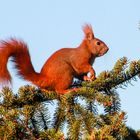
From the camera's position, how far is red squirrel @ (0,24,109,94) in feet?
9.79

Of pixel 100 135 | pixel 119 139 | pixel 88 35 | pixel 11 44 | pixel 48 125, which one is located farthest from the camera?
pixel 88 35

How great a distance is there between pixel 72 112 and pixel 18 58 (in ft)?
3.36

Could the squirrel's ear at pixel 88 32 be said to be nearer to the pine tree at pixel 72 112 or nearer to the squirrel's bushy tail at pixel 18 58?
the squirrel's bushy tail at pixel 18 58

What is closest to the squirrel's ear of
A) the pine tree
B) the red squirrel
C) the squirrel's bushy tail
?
the red squirrel

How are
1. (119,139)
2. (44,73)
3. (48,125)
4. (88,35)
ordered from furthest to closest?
(88,35) < (44,73) < (48,125) < (119,139)

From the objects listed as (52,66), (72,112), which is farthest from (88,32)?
(72,112)

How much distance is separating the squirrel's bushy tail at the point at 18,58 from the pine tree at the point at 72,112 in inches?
20.8

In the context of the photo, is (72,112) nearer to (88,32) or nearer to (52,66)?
(52,66)

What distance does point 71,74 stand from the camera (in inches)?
137

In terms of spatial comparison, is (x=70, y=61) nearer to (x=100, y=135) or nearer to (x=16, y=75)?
(x=16, y=75)

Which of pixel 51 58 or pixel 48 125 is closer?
pixel 48 125

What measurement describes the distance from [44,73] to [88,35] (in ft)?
3.38

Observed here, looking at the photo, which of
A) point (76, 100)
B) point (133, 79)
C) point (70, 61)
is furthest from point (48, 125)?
point (70, 61)

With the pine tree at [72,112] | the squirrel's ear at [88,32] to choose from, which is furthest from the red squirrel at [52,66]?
the pine tree at [72,112]
